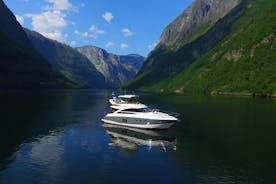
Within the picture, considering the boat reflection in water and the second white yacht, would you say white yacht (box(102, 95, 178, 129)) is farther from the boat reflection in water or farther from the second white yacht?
the boat reflection in water

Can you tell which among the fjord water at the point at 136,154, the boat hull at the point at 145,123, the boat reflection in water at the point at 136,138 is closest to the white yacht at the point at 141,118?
the boat hull at the point at 145,123

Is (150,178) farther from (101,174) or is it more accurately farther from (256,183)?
(256,183)

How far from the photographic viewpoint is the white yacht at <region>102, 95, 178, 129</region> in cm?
7714

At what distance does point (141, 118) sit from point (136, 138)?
33.7 ft

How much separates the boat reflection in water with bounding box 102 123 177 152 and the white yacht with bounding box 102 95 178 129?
4.76 ft

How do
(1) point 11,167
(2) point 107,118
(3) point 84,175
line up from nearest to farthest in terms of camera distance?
(3) point 84,175 → (1) point 11,167 → (2) point 107,118

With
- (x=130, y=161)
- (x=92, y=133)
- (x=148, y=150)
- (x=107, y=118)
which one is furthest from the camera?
(x=107, y=118)

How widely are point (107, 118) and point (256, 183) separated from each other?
168 ft

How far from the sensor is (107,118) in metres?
86.8

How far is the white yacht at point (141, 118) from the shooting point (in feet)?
253

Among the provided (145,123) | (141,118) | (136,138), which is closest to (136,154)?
(136,138)

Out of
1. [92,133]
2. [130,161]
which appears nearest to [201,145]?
[130,161]

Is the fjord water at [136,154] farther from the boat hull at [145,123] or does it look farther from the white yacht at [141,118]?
the white yacht at [141,118]

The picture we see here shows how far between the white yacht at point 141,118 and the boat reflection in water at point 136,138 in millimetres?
1450
